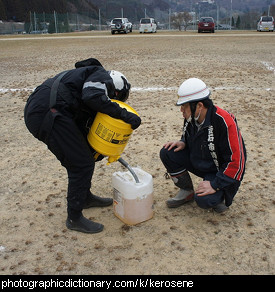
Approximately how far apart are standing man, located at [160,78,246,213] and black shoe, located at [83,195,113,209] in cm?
71

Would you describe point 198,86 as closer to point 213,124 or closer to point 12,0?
point 213,124

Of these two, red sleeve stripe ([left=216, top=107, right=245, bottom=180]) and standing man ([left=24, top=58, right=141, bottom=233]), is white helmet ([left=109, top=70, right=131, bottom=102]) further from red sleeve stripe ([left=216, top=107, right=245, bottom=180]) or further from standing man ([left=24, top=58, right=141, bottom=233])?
red sleeve stripe ([left=216, top=107, right=245, bottom=180])

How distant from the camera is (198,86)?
2.80 metres

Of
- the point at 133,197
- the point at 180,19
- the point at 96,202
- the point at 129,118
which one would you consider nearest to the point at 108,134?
the point at 129,118

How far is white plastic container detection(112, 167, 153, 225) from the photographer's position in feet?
9.64

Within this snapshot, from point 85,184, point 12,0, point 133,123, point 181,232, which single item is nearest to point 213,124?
point 133,123

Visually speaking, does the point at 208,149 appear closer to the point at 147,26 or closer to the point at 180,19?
the point at 147,26

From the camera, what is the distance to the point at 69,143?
271 cm

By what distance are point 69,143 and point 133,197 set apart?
714mm

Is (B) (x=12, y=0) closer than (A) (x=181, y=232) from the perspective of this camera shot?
No

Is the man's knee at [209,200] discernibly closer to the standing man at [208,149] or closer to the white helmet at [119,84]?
the standing man at [208,149]

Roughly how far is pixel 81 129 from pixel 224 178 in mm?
1259
